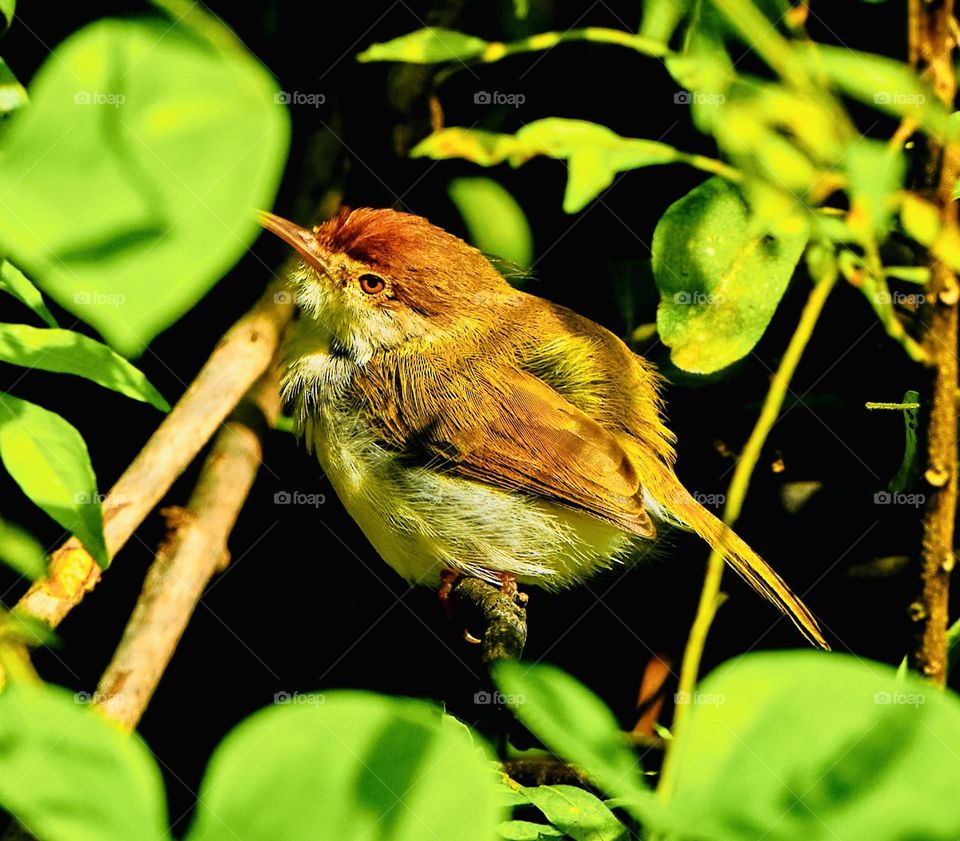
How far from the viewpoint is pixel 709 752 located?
1404 mm

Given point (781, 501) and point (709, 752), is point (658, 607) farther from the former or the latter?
point (709, 752)

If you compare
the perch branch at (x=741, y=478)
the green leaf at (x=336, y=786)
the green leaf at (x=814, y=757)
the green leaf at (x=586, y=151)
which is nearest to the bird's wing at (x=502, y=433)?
the perch branch at (x=741, y=478)

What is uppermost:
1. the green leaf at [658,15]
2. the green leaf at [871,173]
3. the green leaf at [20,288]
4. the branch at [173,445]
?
the green leaf at [658,15]

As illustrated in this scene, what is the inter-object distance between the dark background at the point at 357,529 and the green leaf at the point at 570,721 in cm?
121

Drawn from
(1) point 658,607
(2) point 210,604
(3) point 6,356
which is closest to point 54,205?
(3) point 6,356

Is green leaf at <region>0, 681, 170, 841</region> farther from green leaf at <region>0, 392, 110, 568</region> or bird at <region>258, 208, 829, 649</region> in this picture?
bird at <region>258, 208, 829, 649</region>

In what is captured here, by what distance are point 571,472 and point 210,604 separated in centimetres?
113

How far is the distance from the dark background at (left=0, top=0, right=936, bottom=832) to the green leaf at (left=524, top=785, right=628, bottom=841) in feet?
3.20

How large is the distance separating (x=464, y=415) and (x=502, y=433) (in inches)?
4.8

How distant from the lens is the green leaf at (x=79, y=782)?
1207 millimetres

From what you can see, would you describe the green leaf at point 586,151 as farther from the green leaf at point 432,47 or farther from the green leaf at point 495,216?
the green leaf at point 495,216

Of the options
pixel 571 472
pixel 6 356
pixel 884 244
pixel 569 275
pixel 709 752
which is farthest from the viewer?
pixel 569 275

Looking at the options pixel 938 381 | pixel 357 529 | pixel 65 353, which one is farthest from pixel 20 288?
pixel 938 381

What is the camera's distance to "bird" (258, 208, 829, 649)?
3094 millimetres
